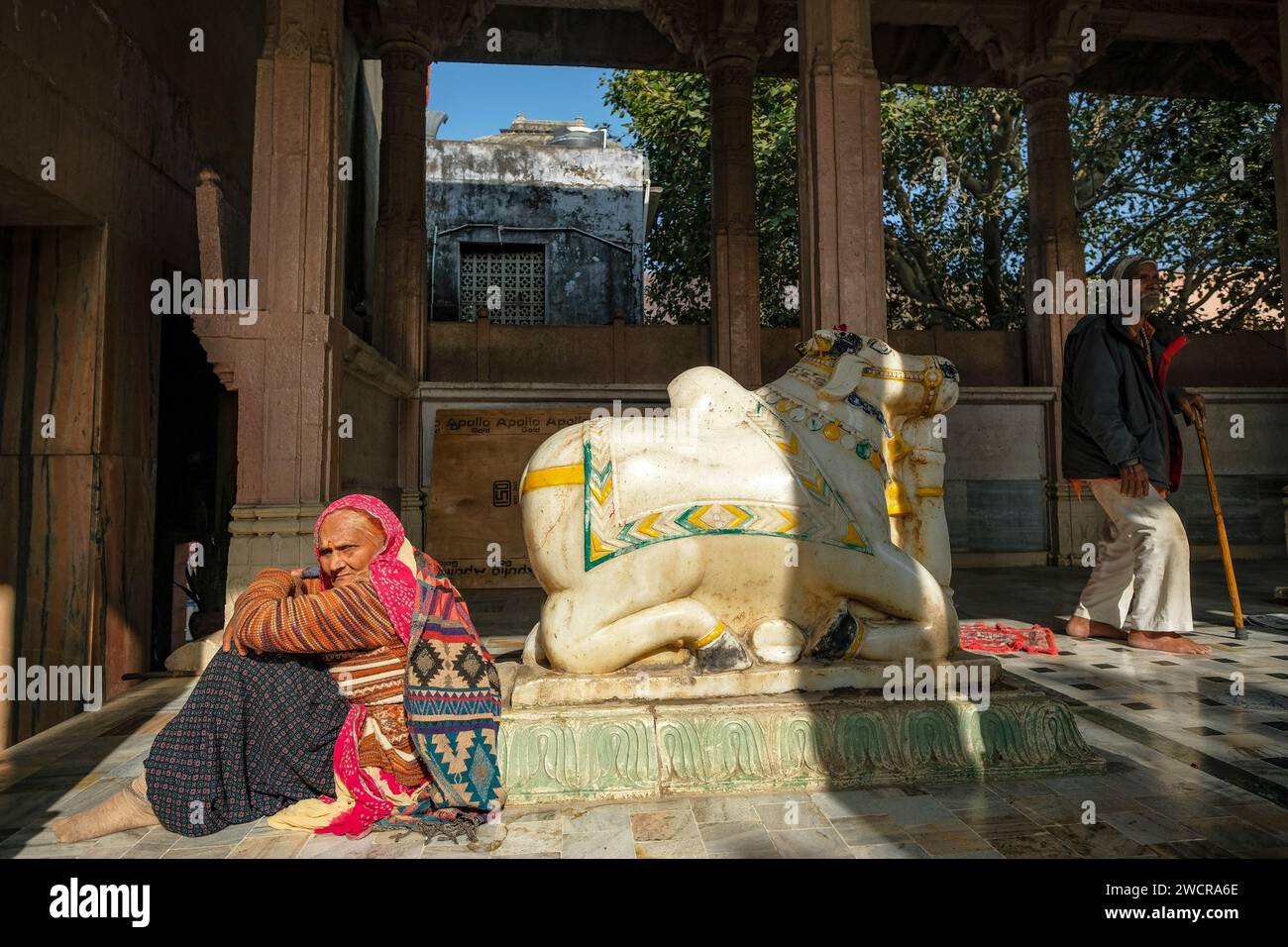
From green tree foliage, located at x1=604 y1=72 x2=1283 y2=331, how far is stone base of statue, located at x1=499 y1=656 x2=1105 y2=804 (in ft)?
34.4

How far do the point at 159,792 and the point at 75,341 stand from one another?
4.21 metres

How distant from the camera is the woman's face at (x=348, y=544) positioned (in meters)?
2.42

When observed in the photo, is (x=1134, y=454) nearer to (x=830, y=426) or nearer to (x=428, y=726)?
(x=830, y=426)

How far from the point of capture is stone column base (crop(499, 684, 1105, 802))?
2617 millimetres

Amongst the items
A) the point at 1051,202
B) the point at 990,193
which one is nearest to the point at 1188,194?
the point at 990,193

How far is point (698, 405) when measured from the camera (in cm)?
303

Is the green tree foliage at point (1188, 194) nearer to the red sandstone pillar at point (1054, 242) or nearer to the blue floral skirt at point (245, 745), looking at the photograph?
the red sandstone pillar at point (1054, 242)

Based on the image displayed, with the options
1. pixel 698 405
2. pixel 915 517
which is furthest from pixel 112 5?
pixel 915 517

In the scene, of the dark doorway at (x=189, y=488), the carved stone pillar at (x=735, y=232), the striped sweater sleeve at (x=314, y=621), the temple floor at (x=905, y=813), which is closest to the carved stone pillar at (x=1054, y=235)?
the carved stone pillar at (x=735, y=232)

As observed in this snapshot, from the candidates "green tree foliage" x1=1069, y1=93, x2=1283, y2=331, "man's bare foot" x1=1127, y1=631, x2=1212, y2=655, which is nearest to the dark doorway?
"man's bare foot" x1=1127, y1=631, x2=1212, y2=655

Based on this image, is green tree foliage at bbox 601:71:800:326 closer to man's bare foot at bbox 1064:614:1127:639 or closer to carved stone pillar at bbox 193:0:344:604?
carved stone pillar at bbox 193:0:344:604

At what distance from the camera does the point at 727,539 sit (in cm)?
283

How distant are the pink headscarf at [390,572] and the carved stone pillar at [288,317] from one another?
3006mm

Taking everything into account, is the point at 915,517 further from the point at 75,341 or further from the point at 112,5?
the point at 112,5
